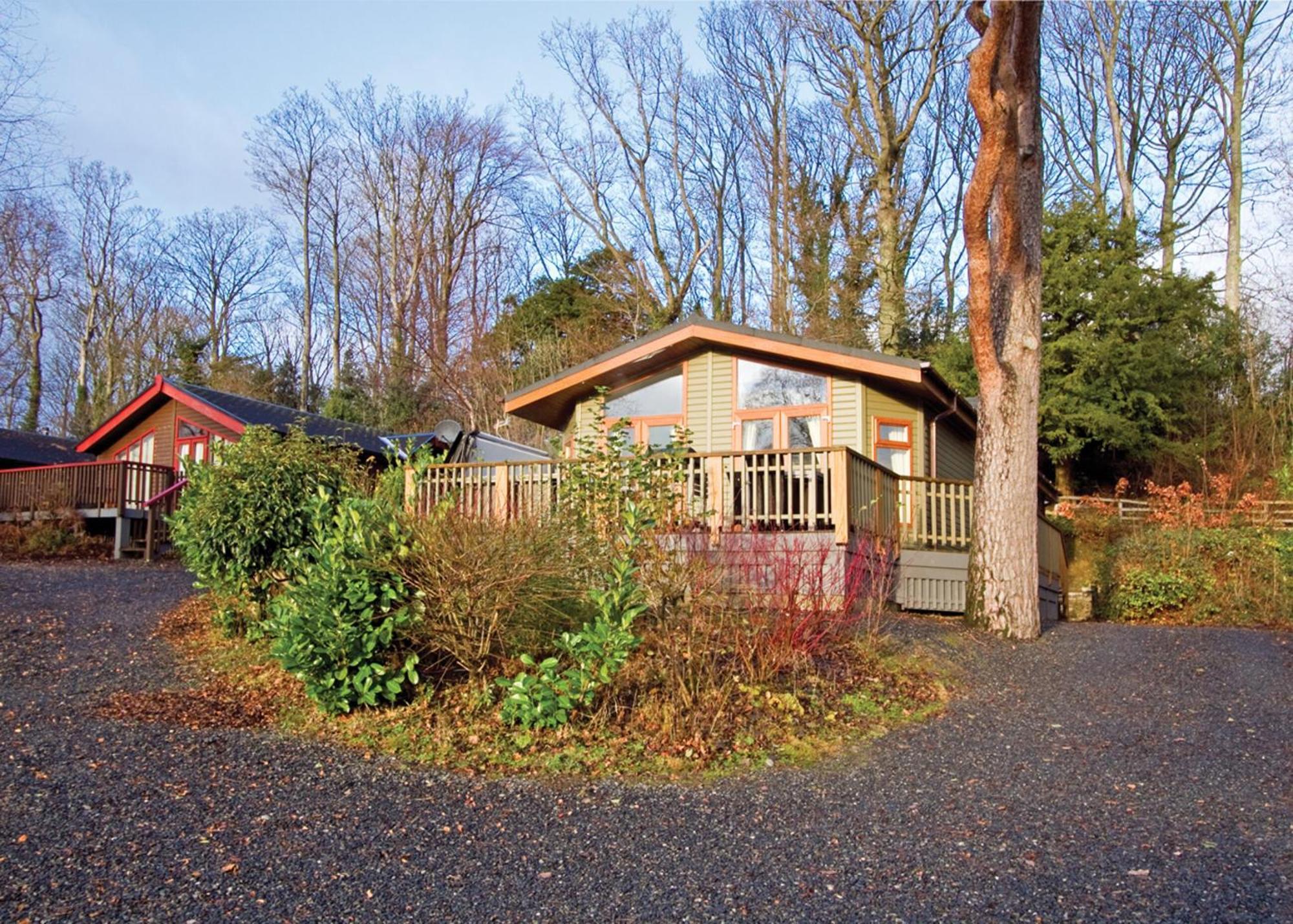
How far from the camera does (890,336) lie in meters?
25.3

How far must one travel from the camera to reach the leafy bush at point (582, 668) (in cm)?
569

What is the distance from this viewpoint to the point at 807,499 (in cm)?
1045

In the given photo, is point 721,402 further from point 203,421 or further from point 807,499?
point 203,421

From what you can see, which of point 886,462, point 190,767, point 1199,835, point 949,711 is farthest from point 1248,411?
point 190,767

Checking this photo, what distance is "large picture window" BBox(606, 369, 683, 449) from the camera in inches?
571

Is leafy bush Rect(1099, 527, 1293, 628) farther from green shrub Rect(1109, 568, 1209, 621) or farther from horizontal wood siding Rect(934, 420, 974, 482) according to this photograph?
horizontal wood siding Rect(934, 420, 974, 482)

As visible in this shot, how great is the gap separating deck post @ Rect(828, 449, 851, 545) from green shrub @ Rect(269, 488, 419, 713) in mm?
4679

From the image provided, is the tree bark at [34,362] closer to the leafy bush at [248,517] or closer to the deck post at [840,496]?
the leafy bush at [248,517]

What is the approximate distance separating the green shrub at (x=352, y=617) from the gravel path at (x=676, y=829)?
52cm

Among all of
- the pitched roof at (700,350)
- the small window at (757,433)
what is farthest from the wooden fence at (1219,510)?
the small window at (757,433)

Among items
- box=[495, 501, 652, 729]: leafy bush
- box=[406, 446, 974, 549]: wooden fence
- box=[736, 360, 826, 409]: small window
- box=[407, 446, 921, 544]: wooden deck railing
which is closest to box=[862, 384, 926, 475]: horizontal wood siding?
box=[736, 360, 826, 409]: small window

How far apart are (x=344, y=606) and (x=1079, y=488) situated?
22402mm

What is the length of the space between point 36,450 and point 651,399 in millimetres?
19225

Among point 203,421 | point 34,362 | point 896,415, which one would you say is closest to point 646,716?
point 896,415
